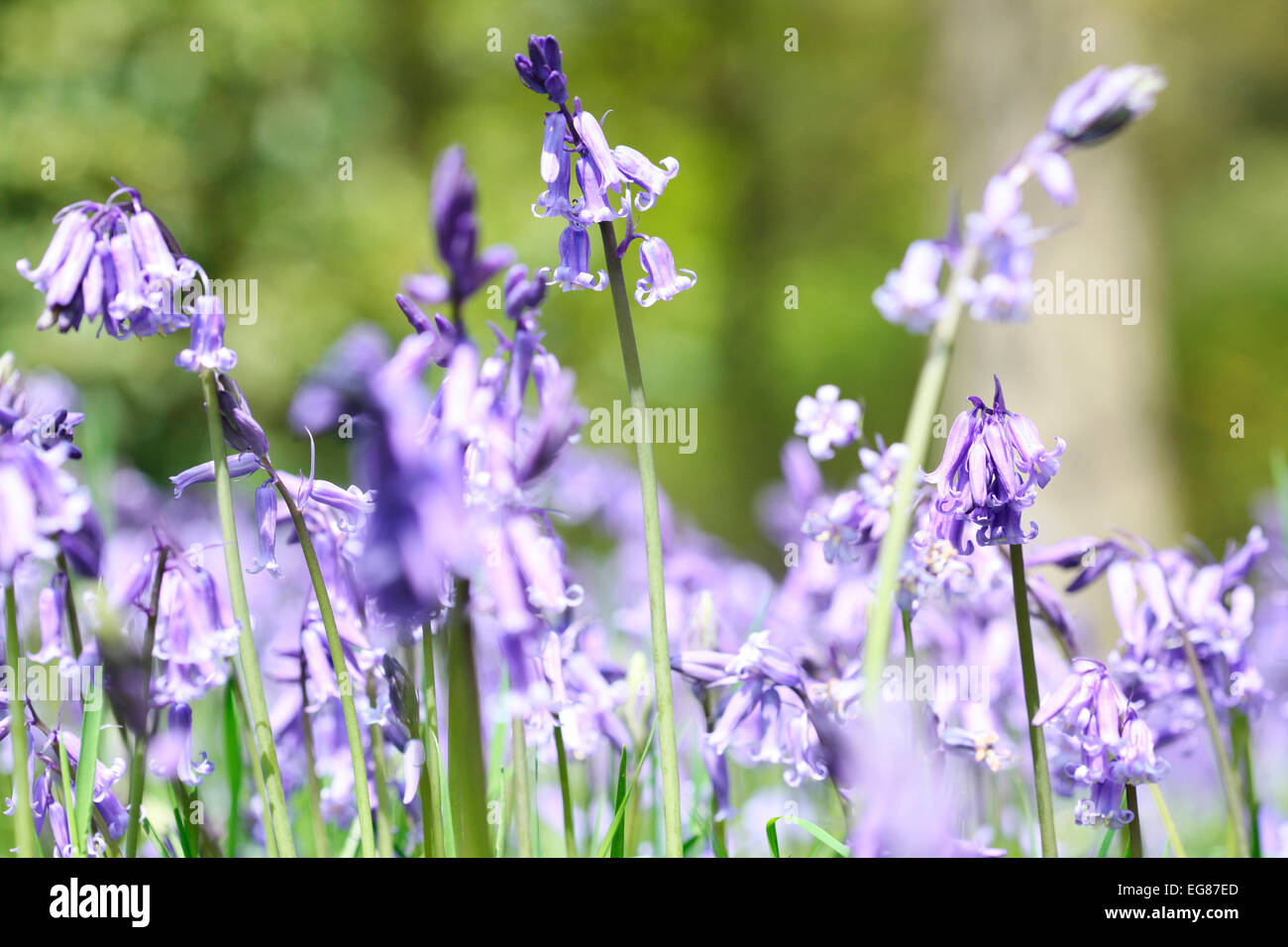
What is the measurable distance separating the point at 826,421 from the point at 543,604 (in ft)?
1.82

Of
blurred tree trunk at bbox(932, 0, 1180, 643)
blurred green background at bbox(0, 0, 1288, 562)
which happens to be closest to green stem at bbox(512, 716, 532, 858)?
blurred tree trunk at bbox(932, 0, 1180, 643)

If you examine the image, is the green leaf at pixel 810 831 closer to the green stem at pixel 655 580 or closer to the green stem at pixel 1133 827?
the green stem at pixel 655 580

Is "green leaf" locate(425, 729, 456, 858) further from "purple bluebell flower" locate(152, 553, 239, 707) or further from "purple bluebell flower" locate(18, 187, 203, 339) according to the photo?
"purple bluebell flower" locate(18, 187, 203, 339)

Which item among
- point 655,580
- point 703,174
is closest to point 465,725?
point 655,580

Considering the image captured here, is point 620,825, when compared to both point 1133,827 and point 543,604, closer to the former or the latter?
point 543,604

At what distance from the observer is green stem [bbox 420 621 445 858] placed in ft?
3.89

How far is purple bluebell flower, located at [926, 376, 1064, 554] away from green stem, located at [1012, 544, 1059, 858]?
0.04m

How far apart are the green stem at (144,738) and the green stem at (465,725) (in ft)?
1.46

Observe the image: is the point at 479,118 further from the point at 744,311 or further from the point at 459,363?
the point at 459,363

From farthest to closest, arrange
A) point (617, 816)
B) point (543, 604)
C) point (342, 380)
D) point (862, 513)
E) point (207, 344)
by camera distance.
Result: point (862, 513) < point (617, 816) < point (207, 344) < point (543, 604) < point (342, 380)

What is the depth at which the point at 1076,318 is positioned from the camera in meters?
5.37

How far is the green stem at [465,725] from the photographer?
0.86 meters

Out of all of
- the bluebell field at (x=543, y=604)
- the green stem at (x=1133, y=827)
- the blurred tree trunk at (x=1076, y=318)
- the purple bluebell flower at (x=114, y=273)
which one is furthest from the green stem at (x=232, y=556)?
the blurred tree trunk at (x=1076, y=318)

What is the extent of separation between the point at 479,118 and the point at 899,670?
901 cm
